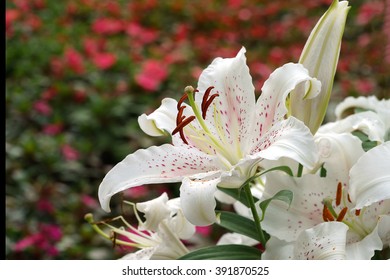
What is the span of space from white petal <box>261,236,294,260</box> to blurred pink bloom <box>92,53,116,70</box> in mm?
1553

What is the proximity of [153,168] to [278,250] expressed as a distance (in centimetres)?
11

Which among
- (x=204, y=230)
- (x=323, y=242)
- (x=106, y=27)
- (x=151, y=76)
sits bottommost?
(x=323, y=242)

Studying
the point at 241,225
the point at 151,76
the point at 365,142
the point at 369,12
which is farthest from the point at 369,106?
the point at 369,12

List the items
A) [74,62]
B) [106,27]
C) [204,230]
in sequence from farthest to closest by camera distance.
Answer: [106,27], [74,62], [204,230]

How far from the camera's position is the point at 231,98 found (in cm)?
53

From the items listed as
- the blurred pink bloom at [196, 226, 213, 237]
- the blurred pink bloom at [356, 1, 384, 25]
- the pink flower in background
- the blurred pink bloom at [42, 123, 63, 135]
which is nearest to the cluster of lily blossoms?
the blurred pink bloom at [196, 226, 213, 237]

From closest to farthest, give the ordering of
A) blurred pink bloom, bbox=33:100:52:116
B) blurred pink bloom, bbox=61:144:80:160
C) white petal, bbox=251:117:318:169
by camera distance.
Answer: white petal, bbox=251:117:318:169 → blurred pink bloom, bbox=61:144:80:160 → blurred pink bloom, bbox=33:100:52:116

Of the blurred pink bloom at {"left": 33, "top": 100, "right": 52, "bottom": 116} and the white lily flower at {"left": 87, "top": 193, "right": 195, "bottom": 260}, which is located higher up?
the blurred pink bloom at {"left": 33, "top": 100, "right": 52, "bottom": 116}

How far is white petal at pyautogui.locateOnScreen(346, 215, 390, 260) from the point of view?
48cm

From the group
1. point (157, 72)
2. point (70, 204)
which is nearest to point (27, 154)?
point (70, 204)

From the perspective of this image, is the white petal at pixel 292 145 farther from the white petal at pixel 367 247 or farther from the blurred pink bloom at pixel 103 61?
the blurred pink bloom at pixel 103 61

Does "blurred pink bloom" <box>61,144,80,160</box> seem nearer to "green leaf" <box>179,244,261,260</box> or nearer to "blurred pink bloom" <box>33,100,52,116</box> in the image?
"blurred pink bloom" <box>33,100,52,116</box>

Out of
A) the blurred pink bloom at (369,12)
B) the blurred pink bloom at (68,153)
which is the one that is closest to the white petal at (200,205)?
the blurred pink bloom at (68,153)

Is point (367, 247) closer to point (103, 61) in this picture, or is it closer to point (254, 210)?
point (254, 210)
